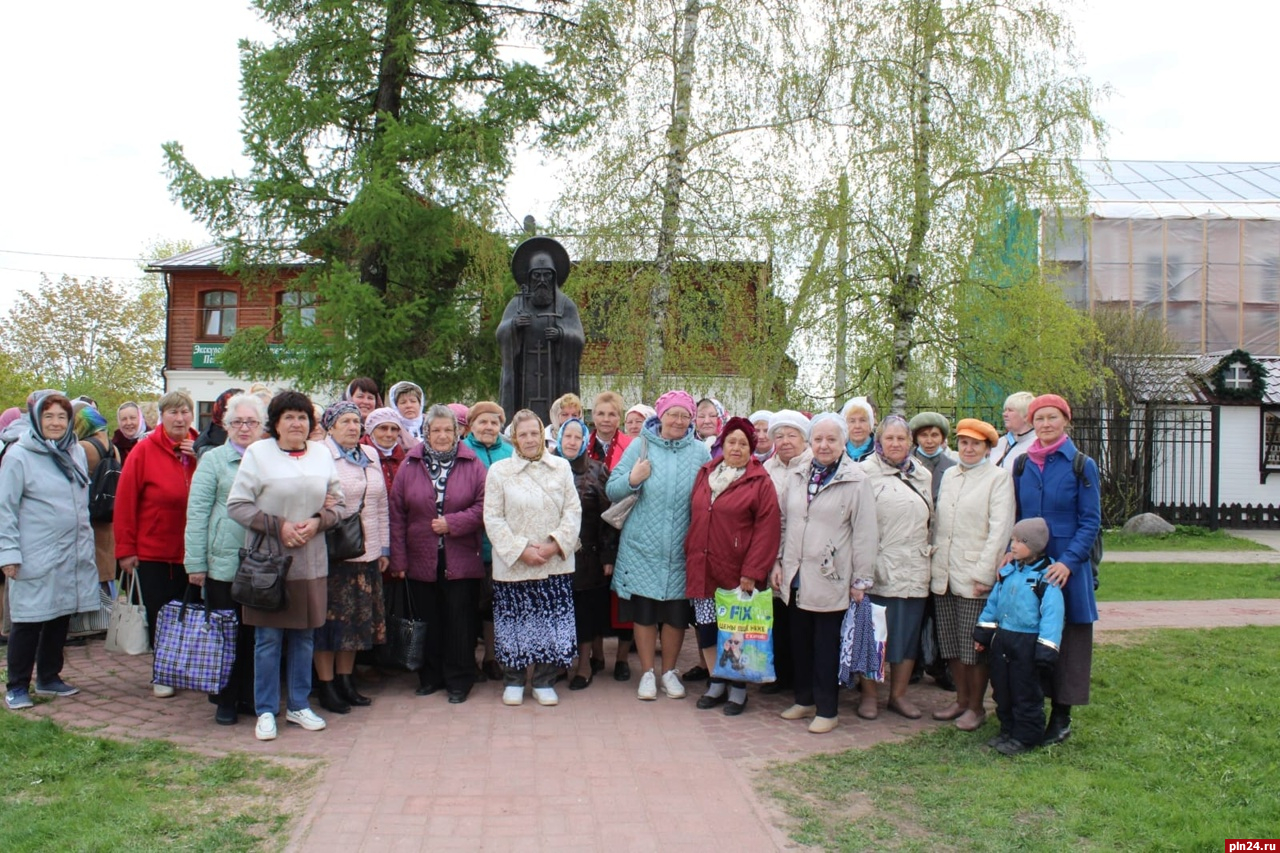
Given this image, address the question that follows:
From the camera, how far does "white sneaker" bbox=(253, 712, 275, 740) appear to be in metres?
5.11

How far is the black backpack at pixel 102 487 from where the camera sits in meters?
7.25

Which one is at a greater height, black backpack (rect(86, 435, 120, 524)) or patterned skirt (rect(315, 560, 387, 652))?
black backpack (rect(86, 435, 120, 524))

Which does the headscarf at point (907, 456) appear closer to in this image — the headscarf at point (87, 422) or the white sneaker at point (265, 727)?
the white sneaker at point (265, 727)

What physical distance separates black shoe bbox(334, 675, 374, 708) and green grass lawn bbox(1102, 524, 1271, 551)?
40.7 ft

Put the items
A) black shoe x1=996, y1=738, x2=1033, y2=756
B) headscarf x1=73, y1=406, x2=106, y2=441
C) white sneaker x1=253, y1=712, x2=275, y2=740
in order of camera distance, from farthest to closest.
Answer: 1. headscarf x1=73, y1=406, x2=106, y2=441
2. white sneaker x1=253, y1=712, x2=275, y2=740
3. black shoe x1=996, y1=738, x2=1033, y2=756

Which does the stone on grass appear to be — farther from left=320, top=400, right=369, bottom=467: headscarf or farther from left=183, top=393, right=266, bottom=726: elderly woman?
left=183, top=393, right=266, bottom=726: elderly woman

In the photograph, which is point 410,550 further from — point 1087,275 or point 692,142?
point 1087,275

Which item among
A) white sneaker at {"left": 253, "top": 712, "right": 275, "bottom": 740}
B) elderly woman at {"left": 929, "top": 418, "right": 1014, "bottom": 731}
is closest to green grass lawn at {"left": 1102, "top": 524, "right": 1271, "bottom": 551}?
elderly woman at {"left": 929, "top": 418, "right": 1014, "bottom": 731}

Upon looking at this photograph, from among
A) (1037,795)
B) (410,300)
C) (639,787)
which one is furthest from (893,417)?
(410,300)

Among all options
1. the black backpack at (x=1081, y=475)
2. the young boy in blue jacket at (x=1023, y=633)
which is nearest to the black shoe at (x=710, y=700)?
the young boy in blue jacket at (x=1023, y=633)

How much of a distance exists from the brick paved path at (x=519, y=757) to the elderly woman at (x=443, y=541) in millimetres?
Answer: 307

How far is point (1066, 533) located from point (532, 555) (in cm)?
299

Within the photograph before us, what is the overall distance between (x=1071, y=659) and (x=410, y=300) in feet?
45.8

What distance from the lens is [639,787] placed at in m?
4.45
